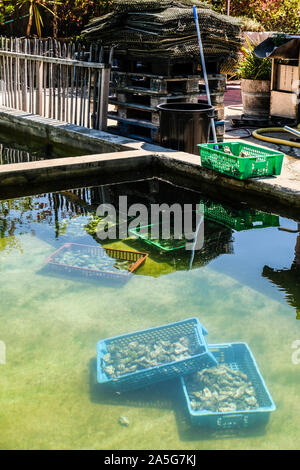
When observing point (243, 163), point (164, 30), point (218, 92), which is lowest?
point (243, 163)

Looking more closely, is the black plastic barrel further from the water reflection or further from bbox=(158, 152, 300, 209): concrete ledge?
the water reflection

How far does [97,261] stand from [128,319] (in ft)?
3.35

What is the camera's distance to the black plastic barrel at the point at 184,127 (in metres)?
7.21

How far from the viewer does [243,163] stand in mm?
5988

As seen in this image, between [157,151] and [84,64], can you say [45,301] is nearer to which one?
[157,151]

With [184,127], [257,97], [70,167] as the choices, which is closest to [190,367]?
[70,167]

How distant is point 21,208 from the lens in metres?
6.20

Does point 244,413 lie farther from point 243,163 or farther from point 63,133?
point 63,133

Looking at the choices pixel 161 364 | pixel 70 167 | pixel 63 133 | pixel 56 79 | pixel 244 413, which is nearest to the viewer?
pixel 244 413

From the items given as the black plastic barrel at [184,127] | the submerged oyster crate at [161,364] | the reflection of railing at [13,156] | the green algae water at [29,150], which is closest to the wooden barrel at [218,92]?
the black plastic barrel at [184,127]

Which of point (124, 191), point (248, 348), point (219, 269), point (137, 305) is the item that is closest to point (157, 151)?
point (124, 191)

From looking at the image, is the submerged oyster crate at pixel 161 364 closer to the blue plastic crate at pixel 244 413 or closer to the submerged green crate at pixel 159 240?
the blue plastic crate at pixel 244 413

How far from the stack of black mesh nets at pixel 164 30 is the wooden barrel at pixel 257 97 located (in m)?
2.06

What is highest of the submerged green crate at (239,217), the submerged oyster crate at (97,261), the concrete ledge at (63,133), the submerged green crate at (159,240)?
the concrete ledge at (63,133)
